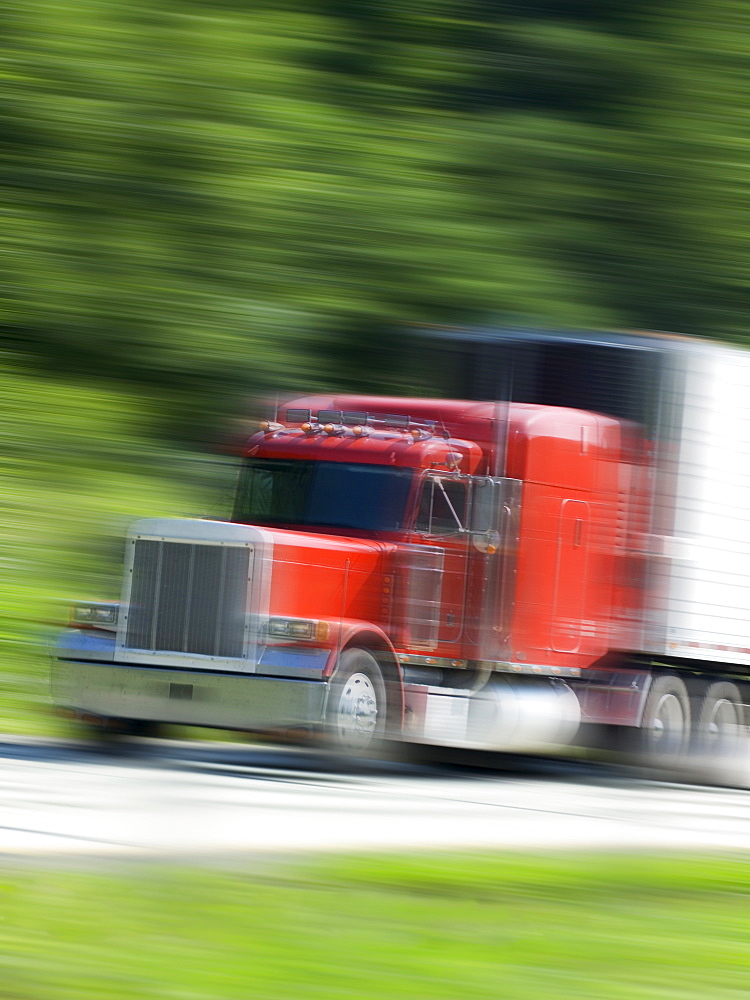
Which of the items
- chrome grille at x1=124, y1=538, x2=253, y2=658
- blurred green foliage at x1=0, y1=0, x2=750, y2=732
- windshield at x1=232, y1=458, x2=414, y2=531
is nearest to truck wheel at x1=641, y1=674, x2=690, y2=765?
windshield at x1=232, y1=458, x2=414, y2=531

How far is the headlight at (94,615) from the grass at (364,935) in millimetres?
1827

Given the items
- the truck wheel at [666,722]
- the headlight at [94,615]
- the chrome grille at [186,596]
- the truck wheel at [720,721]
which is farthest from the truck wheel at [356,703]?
the headlight at [94,615]

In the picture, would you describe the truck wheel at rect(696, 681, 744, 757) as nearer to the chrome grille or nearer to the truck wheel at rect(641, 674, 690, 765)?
the truck wheel at rect(641, 674, 690, 765)

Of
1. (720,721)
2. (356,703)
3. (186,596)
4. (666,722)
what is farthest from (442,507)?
(186,596)

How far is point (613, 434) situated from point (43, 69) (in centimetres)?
850

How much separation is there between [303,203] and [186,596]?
5.36 feet

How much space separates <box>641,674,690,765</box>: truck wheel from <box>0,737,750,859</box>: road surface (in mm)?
269

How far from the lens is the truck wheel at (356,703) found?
11.9m

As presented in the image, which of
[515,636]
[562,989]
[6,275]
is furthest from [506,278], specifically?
[515,636]

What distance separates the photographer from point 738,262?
3.86 meters

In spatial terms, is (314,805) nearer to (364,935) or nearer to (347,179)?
(364,935)

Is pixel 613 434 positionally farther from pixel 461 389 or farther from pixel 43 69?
pixel 43 69

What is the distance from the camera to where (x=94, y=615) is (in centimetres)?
378

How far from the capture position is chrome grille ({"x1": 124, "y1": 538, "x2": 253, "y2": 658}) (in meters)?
A: 3.64
